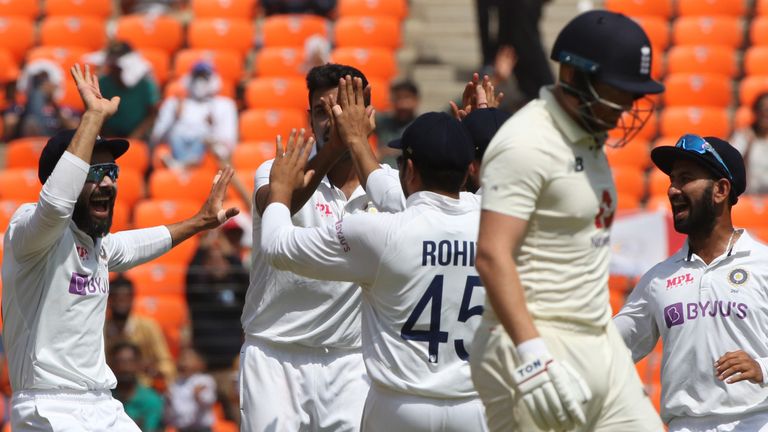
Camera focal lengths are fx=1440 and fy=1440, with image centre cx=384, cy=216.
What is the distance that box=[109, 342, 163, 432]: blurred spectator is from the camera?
10406mm

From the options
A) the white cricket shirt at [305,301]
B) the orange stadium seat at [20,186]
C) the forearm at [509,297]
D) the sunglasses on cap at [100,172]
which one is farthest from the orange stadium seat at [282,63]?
the forearm at [509,297]

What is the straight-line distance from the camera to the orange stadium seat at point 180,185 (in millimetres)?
13453

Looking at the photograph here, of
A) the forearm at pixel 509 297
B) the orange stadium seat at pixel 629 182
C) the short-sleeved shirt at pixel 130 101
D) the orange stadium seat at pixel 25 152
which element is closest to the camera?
the forearm at pixel 509 297

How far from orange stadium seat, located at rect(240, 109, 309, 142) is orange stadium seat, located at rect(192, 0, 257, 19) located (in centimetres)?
200

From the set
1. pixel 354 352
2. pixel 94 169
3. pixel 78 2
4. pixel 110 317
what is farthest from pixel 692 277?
pixel 78 2

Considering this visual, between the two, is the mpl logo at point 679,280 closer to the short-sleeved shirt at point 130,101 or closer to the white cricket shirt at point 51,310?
the white cricket shirt at point 51,310

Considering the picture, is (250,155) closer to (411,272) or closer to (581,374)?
(411,272)

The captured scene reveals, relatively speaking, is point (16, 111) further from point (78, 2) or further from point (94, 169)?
point (94, 169)

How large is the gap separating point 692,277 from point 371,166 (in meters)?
1.63

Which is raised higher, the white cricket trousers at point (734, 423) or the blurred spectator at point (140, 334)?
the white cricket trousers at point (734, 423)

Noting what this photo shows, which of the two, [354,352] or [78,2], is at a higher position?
[78,2]

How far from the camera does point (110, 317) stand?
11172 mm

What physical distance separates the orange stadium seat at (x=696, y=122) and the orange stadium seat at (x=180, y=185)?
4.36 m

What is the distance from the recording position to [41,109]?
1409 centimetres
